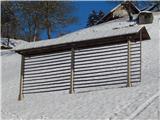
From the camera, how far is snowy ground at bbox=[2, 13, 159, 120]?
11.8m

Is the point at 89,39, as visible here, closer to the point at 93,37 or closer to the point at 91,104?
the point at 93,37

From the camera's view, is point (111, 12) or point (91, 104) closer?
point (91, 104)

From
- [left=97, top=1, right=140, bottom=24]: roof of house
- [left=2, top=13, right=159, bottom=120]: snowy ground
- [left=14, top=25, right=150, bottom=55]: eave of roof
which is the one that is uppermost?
[left=97, top=1, right=140, bottom=24]: roof of house

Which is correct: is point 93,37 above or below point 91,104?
above

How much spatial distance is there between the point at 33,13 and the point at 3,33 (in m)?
7.63

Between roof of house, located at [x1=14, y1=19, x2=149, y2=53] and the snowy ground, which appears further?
roof of house, located at [x1=14, y1=19, x2=149, y2=53]

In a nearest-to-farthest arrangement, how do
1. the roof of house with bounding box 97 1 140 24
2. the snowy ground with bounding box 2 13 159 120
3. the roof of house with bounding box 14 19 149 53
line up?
1. the snowy ground with bounding box 2 13 159 120
2. the roof of house with bounding box 14 19 149 53
3. the roof of house with bounding box 97 1 140 24

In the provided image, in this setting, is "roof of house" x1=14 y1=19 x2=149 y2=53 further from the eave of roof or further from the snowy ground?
the snowy ground

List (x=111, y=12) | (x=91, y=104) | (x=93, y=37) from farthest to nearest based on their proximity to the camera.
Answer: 1. (x=111, y=12)
2. (x=93, y=37)
3. (x=91, y=104)

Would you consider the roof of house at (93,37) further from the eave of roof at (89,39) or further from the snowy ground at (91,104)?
the snowy ground at (91,104)

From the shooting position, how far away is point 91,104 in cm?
1318

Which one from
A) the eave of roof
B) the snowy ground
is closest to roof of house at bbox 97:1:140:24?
the snowy ground

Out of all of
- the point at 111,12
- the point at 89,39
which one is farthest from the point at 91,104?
the point at 111,12

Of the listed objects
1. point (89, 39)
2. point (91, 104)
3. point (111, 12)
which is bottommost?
point (91, 104)
